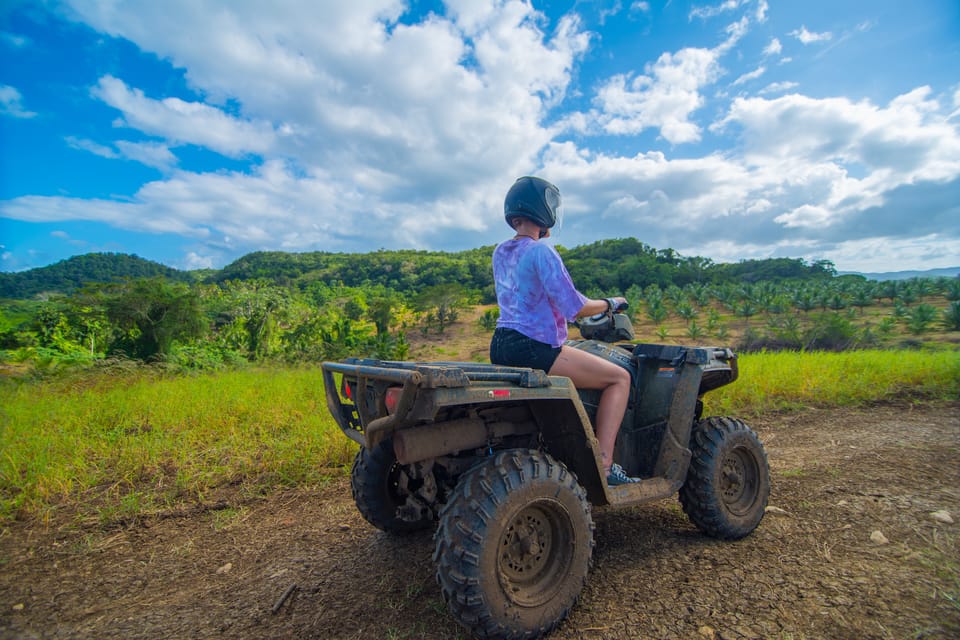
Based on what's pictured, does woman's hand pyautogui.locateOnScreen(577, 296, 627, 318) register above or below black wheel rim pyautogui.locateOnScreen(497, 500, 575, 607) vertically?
above

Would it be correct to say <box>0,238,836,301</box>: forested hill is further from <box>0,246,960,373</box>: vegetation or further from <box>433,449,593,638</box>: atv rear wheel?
<box>433,449,593,638</box>: atv rear wheel

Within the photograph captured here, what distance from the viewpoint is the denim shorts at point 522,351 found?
2477 mm

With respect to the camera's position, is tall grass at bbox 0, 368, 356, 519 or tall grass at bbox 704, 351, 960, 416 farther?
tall grass at bbox 704, 351, 960, 416

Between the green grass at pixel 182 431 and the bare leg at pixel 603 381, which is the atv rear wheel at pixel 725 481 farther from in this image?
the green grass at pixel 182 431

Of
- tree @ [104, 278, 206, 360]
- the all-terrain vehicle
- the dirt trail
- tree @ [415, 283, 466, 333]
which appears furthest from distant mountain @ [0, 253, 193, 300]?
the all-terrain vehicle

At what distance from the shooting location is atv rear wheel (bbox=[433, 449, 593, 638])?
69.8 inches

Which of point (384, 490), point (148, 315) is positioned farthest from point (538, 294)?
point (148, 315)

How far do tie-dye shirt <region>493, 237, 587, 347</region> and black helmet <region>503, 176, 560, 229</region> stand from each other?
149 millimetres

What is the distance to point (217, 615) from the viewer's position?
7.20 feet

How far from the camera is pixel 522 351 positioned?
2512mm

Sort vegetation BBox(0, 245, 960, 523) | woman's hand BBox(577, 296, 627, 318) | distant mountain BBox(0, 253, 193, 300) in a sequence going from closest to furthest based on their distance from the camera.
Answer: woman's hand BBox(577, 296, 627, 318)
vegetation BBox(0, 245, 960, 523)
distant mountain BBox(0, 253, 193, 300)

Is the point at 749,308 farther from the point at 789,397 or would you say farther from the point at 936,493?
the point at 936,493

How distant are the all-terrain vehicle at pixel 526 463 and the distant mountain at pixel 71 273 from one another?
34.4 metres

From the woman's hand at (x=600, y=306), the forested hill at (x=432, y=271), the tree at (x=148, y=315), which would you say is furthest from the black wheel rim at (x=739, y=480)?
the forested hill at (x=432, y=271)
